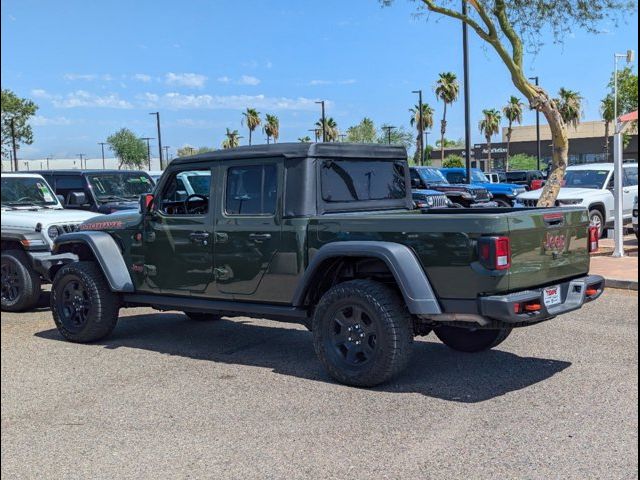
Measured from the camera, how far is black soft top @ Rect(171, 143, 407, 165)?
6000mm

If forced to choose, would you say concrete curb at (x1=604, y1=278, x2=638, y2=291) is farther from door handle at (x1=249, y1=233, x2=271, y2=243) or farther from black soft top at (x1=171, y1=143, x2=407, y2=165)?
door handle at (x1=249, y1=233, x2=271, y2=243)

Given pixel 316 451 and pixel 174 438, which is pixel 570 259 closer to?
pixel 316 451

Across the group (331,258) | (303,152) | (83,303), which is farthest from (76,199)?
(331,258)

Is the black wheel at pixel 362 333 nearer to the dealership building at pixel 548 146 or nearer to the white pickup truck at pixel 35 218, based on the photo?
the white pickup truck at pixel 35 218

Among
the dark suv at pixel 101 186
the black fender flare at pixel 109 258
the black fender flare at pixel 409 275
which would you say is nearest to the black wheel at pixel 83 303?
the black fender flare at pixel 109 258

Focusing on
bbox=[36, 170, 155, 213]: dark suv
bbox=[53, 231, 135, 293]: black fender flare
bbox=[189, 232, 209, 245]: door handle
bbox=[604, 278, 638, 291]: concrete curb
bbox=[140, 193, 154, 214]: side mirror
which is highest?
bbox=[36, 170, 155, 213]: dark suv

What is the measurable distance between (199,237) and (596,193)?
12318 mm

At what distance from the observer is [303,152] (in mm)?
5953

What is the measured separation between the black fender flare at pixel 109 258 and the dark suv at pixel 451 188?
13.5m

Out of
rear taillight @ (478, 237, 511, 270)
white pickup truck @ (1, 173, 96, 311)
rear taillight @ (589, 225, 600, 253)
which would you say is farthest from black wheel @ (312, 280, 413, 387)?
white pickup truck @ (1, 173, 96, 311)

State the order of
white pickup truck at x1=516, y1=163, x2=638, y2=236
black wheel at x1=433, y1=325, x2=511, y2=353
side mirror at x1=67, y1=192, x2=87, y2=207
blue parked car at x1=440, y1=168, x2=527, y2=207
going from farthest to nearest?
1. blue parked car at x1=440, y1=168, x2=527, y2=207
2. white pickup truck at x1=516, y1=163, x2=638, y2=236
3. side mirror at x1=67, y1=192, x2=87, y2=207
4. black wheel at x1=433, y1=325, x2=511, y2=353

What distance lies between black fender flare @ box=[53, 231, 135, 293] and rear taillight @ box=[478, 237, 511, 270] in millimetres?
3531

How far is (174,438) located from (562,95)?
62.8 metres

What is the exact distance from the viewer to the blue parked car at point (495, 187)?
23173 mm
